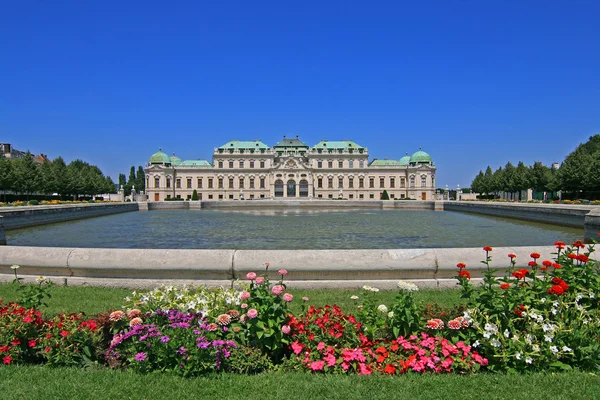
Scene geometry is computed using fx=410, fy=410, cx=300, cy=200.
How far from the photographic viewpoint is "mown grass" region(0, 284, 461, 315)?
20.5 feet

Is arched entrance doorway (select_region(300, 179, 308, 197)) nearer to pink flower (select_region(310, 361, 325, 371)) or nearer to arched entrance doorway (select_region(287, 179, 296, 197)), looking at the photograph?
arched entrance doorway (select_region(287, 179, 296, 197))

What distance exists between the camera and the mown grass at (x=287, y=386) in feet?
12.2

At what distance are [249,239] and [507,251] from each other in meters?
13.0

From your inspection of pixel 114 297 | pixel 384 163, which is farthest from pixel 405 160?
pixel 114 297

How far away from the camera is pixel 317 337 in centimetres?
452

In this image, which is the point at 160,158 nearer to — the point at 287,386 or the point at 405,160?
the point at 405,160

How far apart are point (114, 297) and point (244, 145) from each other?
102635 mm

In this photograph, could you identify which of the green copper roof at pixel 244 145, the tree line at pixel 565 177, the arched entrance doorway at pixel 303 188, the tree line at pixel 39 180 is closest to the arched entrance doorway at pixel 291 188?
the arched entrance doorway at pixel 303 188

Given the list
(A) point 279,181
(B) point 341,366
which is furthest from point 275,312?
(A) point 279,181

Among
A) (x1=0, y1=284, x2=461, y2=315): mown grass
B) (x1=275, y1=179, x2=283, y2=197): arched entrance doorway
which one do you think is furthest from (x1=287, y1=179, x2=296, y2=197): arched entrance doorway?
(x1=0, y1=284, x2=461, y2=315): mown grass

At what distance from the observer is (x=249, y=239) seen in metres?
19.0

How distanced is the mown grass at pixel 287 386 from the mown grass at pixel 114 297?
198 centimetres

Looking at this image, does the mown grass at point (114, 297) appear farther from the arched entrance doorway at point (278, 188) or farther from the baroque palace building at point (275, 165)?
the baroque palace building at point (275, 165)

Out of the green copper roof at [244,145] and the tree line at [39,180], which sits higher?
the green copper roof at [244,145]
